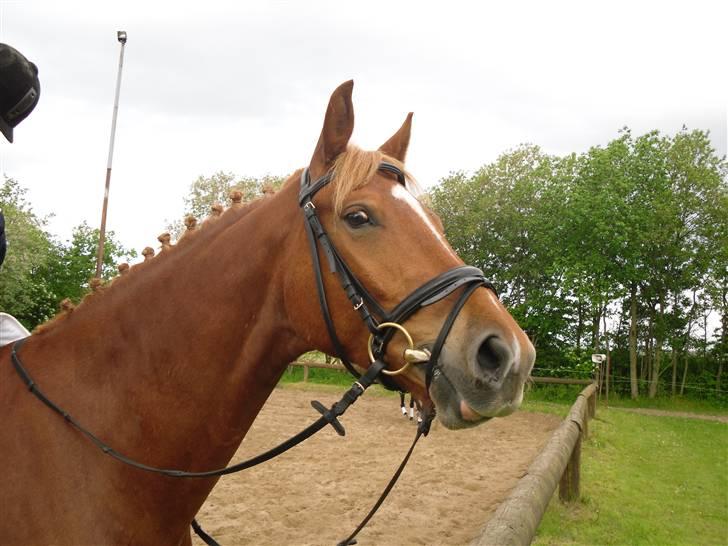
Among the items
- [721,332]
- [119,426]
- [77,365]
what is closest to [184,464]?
[119,426]

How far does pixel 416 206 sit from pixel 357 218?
10.7 inches

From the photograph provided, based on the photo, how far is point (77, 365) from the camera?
8.59 ft

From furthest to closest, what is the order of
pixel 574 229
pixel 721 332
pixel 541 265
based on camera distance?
1. pixel 541 265
2. pixel 574 229
3. pixel 721 332

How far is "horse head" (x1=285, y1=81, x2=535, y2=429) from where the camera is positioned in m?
2.03

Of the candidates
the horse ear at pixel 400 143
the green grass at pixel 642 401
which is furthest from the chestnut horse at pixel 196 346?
the green grass at pixel 642 401

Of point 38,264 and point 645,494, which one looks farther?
point 38,264

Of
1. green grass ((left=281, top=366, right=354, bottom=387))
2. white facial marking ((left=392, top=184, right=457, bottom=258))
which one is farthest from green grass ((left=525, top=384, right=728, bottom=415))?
white facial marking ((left=392, top=184, right=457, bottom=258))

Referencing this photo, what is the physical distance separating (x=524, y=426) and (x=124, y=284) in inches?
602

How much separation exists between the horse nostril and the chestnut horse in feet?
0.40

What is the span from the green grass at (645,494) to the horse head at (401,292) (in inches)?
216

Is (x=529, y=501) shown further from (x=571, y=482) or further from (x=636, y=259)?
(x=636, y=259)

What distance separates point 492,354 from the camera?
2.07 meters

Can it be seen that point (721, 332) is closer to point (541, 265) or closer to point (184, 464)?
point (541, 265)

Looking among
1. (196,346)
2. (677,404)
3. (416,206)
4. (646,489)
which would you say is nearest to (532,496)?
(416,206)
